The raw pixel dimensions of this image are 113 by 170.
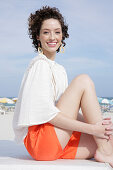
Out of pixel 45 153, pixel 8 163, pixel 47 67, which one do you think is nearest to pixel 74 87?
pixel 47 67

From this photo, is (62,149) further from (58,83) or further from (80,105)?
(58,83)

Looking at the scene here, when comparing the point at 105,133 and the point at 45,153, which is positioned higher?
the point at 105,133

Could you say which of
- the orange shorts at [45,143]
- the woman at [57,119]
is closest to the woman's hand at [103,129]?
the woman at [57,119]

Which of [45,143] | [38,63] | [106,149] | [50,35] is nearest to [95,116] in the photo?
[106,149]

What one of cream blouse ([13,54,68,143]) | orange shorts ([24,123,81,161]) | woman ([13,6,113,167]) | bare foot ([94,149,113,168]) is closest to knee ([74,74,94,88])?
woman ([13,6,113,167])

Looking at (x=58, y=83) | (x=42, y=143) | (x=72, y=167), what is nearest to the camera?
(x=72, y=167)

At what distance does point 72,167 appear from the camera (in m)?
2.40

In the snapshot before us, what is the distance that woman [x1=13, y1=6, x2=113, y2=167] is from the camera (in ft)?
8.11

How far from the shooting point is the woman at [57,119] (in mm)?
2473

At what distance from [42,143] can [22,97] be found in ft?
1.73

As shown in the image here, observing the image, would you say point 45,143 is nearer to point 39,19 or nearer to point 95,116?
point 95,116

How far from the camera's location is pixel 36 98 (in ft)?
8.43

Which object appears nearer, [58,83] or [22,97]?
[22,97]

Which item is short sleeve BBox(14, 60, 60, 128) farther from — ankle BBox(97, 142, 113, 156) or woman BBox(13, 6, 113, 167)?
ankle BBox(97, 142, 113, 156)
